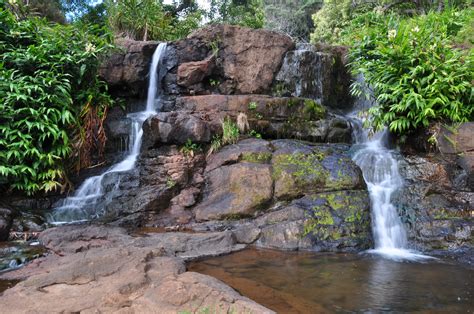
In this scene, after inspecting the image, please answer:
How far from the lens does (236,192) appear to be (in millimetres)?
7051

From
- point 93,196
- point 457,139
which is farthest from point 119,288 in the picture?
point 457,139

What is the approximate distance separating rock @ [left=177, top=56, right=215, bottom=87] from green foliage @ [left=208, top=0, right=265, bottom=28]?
810cm

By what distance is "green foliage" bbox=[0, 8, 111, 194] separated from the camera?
738 centimetres

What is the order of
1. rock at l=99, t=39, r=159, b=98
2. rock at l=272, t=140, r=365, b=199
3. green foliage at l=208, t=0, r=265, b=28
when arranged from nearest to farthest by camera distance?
rock at l=272, t=140, r=365, b=199
rock at l=99, t=39, r=159, b=98
green foliage at l=208, t=0, r=265, b=28

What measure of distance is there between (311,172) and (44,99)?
589cm

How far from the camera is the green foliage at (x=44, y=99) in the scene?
7379 millimetres

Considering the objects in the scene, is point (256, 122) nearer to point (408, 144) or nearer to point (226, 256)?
point (408, 144)

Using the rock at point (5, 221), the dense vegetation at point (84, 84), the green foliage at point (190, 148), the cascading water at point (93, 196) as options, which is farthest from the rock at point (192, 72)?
the rock at point (5, 221)

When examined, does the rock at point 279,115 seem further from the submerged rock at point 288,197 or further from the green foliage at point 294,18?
the green foliage at point 294,18

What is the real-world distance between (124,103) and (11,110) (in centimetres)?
369

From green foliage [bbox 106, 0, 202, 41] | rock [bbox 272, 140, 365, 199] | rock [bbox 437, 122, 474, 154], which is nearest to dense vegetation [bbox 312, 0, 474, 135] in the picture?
rock [bbox 437, 122, 474, 154]

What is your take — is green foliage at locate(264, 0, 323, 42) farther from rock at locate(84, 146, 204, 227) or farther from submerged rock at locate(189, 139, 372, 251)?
rock at locate(84, 146, 204, 227)

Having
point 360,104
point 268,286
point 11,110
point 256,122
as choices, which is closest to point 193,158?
point 256,122

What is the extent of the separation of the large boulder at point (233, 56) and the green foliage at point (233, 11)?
7045 mm
